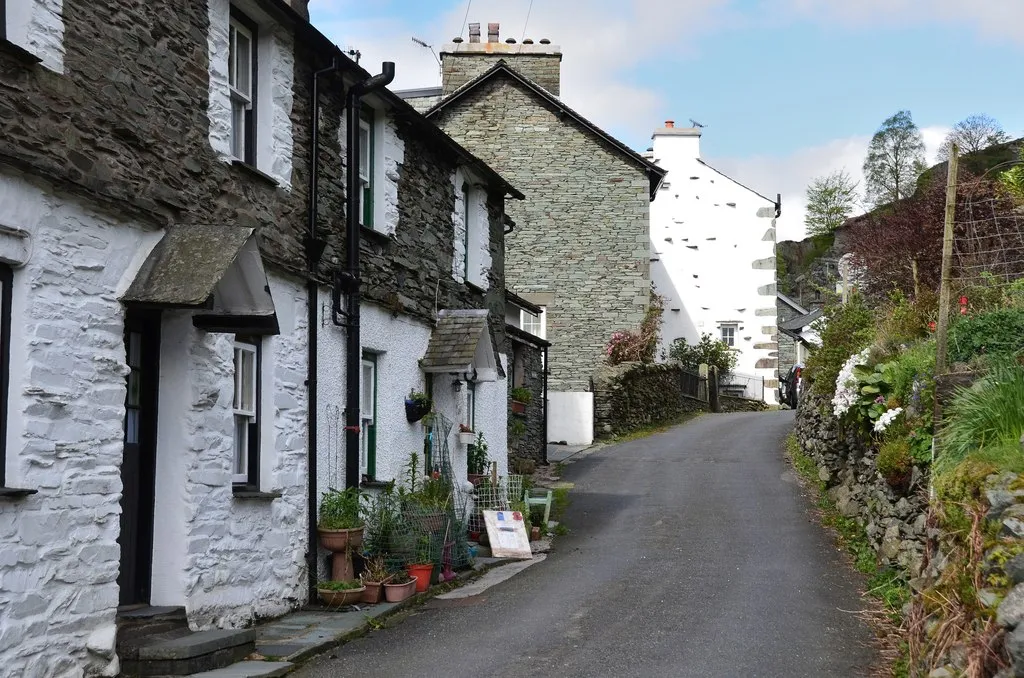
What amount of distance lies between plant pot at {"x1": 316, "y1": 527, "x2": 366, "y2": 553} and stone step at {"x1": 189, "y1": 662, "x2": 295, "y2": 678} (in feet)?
8.97

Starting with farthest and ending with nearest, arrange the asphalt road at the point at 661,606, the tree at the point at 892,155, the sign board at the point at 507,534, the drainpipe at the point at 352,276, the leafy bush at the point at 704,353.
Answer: the tree at the point at 892,155
the leafy bush at the point at 704,353
the sign board at the point at 507,534
the drainpipe at the point at 352,276
the asphalt road at the point at 661,606

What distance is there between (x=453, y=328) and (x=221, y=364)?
5.70 m

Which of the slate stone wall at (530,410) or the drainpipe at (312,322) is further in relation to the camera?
the slate stone wall at (530,410)

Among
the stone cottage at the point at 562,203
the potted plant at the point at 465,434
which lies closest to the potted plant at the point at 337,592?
the potted plant at the point at 465,434

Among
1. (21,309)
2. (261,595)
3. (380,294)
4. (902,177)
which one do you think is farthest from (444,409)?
(902,177)

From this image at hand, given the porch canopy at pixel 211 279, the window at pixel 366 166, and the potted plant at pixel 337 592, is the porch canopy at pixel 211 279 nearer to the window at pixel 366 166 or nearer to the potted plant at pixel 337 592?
the potted plant at pixel 337 592

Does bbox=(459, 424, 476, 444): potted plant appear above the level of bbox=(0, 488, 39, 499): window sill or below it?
above

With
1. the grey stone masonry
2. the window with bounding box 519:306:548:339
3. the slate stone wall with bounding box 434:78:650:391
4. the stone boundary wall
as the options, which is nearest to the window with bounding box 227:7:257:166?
the stone boundary wall

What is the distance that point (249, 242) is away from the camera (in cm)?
837

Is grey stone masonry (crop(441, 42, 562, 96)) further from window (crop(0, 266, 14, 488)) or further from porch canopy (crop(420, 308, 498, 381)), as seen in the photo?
window (crop(0, 266, 14, 488))

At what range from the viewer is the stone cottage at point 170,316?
7.09 metres

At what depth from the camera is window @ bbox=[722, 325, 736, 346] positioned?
3841 cm

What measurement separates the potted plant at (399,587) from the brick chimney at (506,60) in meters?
22.1

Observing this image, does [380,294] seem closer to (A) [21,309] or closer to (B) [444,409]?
(B) [444,409]
